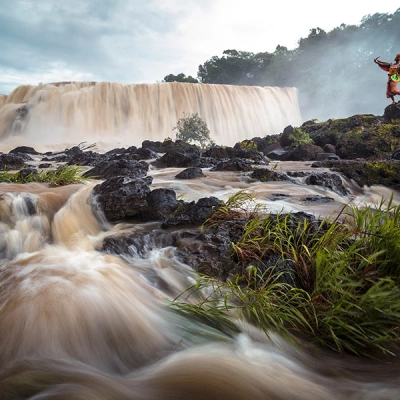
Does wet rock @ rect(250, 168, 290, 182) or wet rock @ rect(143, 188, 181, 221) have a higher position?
wet rock @ rect(250, 168, 290, 182)

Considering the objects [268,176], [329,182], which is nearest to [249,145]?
[268,176]

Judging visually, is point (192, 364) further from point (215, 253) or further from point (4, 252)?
point (4, 252)

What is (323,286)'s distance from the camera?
7.39ft

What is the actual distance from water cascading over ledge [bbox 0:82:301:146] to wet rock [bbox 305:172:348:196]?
1901cm

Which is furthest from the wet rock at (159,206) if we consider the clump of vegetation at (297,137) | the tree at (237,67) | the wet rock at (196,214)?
the tree at (237,67)

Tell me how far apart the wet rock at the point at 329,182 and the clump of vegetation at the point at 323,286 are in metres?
3.81

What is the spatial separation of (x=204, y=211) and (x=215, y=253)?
2.81ft

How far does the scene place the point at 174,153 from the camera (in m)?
10.3

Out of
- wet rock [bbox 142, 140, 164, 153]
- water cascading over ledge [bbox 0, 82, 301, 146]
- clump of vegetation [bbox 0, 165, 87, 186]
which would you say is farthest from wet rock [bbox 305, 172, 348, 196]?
water cascading over ledge [bbox 0, 82, 301, 146]

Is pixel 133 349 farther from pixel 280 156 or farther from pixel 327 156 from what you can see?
pixel 280 156

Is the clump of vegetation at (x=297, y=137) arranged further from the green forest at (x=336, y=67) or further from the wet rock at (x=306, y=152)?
the green forest at (x=336, y=67)

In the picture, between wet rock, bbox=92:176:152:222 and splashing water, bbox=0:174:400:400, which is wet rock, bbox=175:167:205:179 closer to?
wet rock, bbox=92:176:152:222

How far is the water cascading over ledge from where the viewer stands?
22906 mm

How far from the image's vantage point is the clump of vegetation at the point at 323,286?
196 cm
